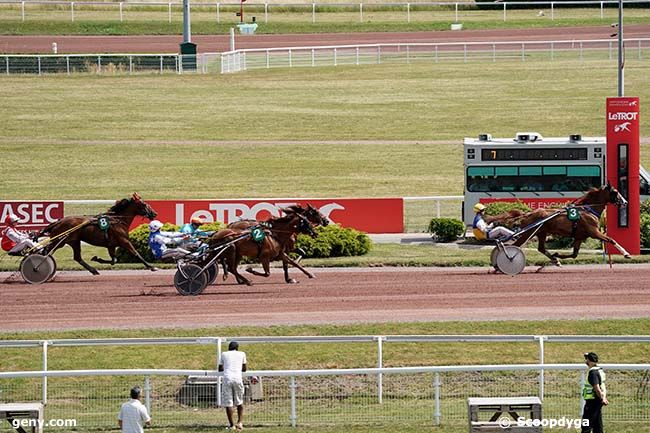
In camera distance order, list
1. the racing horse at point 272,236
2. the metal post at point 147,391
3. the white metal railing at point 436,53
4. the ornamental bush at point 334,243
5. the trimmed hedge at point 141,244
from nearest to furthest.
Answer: the metal post at point 147,391 → the racing horse at point 272,236 → the trimmed hedge at point 141,244 → the ornamental bush at point 334,243 → the white metal railing at point 436,53

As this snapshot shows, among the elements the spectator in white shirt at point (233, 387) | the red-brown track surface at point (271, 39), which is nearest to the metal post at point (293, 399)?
the spectator in white shirt at point (233, 387)

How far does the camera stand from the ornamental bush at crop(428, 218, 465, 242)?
30578mm

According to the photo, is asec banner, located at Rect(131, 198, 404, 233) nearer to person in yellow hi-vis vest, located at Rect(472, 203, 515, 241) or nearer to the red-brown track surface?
person in yellow hi-vis vest, located at Rect(472, 203, 515, 241)

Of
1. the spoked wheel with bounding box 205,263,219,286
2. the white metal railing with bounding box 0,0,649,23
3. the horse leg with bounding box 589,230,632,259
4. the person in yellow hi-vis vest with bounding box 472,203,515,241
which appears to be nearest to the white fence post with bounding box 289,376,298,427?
the spoked wheel with bounding box 205,263,219,286

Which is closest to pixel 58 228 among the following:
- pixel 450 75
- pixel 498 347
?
pixel 498 347

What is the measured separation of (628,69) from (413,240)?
26.8 m

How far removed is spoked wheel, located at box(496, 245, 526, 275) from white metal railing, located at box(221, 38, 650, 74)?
3302cm

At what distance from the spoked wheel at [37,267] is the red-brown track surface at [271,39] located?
1327 inches

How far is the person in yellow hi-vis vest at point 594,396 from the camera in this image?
14172mm

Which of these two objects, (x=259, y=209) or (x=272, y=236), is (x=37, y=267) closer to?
(x=272, y=236)

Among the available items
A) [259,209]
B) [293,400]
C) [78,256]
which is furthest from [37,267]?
[293,400]

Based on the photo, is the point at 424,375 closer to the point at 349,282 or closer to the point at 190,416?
the point at 190,416

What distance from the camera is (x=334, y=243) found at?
93.4 ft

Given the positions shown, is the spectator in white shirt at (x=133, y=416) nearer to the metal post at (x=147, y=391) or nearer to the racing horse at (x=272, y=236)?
the metal post at (x=147, y=391)
